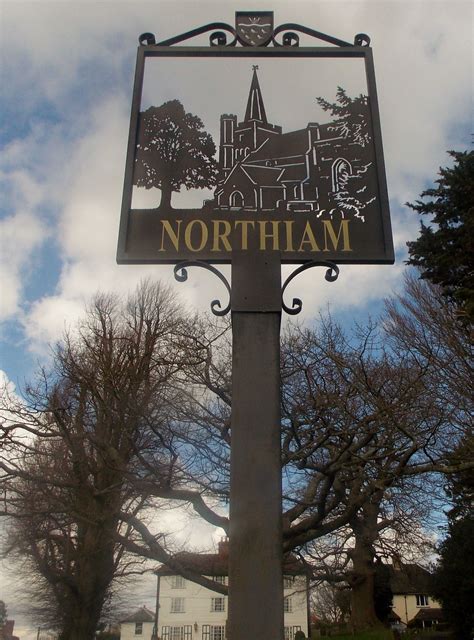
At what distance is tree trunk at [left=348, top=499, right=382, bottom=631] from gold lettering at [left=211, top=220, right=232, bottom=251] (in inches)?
497

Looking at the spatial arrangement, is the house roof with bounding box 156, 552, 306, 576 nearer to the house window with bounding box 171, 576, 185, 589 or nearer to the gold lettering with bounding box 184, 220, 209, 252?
the gold lettering with bounding box 184, 220, 209, 252

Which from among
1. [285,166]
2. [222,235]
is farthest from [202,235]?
[285,166]

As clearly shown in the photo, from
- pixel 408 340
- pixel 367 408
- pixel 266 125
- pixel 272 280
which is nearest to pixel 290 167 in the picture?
pixel 266 125

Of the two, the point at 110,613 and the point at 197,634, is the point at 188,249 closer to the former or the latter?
the point at 110,613

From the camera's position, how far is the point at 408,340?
19.9 m

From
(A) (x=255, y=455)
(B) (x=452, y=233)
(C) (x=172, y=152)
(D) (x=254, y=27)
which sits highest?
(B) (x=452, y=233)

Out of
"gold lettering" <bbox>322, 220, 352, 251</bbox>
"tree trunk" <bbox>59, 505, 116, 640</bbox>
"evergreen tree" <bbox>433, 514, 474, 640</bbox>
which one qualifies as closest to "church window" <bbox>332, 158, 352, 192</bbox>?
"gold lettering" <bbox>322, 220, 352, 251</bbox>

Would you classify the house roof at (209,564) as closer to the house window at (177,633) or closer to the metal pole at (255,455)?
the metal pole at (255,455)

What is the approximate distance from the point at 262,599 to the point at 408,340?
17481 millimetres

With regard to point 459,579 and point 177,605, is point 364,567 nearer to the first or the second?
point 459,579

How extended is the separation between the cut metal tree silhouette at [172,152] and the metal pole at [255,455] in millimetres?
834

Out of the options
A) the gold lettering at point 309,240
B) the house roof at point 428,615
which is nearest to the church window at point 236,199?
the gold lettering at point 309,240

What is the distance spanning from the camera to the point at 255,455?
364cm

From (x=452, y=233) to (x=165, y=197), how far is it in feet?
44.4
